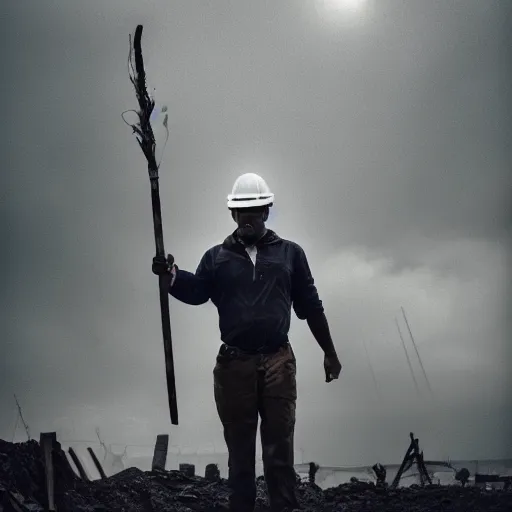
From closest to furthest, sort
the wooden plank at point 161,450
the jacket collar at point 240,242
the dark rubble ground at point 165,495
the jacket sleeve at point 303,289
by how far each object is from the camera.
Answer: the jacket collar at point 240,242 → the jacket sleeve at point 303,289 → the dark rubble ground at point 165,495 → the wooden plank at point 161,450

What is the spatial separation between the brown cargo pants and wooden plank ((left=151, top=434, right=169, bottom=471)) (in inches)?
202

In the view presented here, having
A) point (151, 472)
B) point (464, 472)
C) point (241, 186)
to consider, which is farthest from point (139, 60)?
point (464, 472)

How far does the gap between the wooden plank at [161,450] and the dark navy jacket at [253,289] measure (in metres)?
5.48

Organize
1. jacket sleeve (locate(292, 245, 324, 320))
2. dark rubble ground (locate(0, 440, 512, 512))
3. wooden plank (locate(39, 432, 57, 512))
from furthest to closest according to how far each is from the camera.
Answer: wooden plank (locate(39, 432, 57, 512)), dark rubble ground (locate(0, 440, 512, 512)), jacket sleeve (locate(292, 245, 324, 320))

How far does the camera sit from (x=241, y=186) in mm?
6559

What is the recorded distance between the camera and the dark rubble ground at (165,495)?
7.45 meters

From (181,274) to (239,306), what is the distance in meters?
0.59

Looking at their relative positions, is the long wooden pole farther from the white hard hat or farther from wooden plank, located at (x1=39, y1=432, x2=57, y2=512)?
wooden plank, located at (x1=39, y1=432, x2=57, y2=512)

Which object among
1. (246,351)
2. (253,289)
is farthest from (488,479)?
(253,289)

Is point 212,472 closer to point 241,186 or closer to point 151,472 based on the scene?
point 151,472

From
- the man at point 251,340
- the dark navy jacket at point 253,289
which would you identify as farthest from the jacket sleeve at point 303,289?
the man at point 251,340

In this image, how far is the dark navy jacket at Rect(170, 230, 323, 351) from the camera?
6.43m

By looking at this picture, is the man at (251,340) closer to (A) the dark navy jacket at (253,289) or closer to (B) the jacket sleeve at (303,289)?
(A) the dark navy jacket at (253,289)

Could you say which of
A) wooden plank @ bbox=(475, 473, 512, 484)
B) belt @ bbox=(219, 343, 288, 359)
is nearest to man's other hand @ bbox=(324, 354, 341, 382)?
belt @ bbox=(219, 343, 288, 359)
